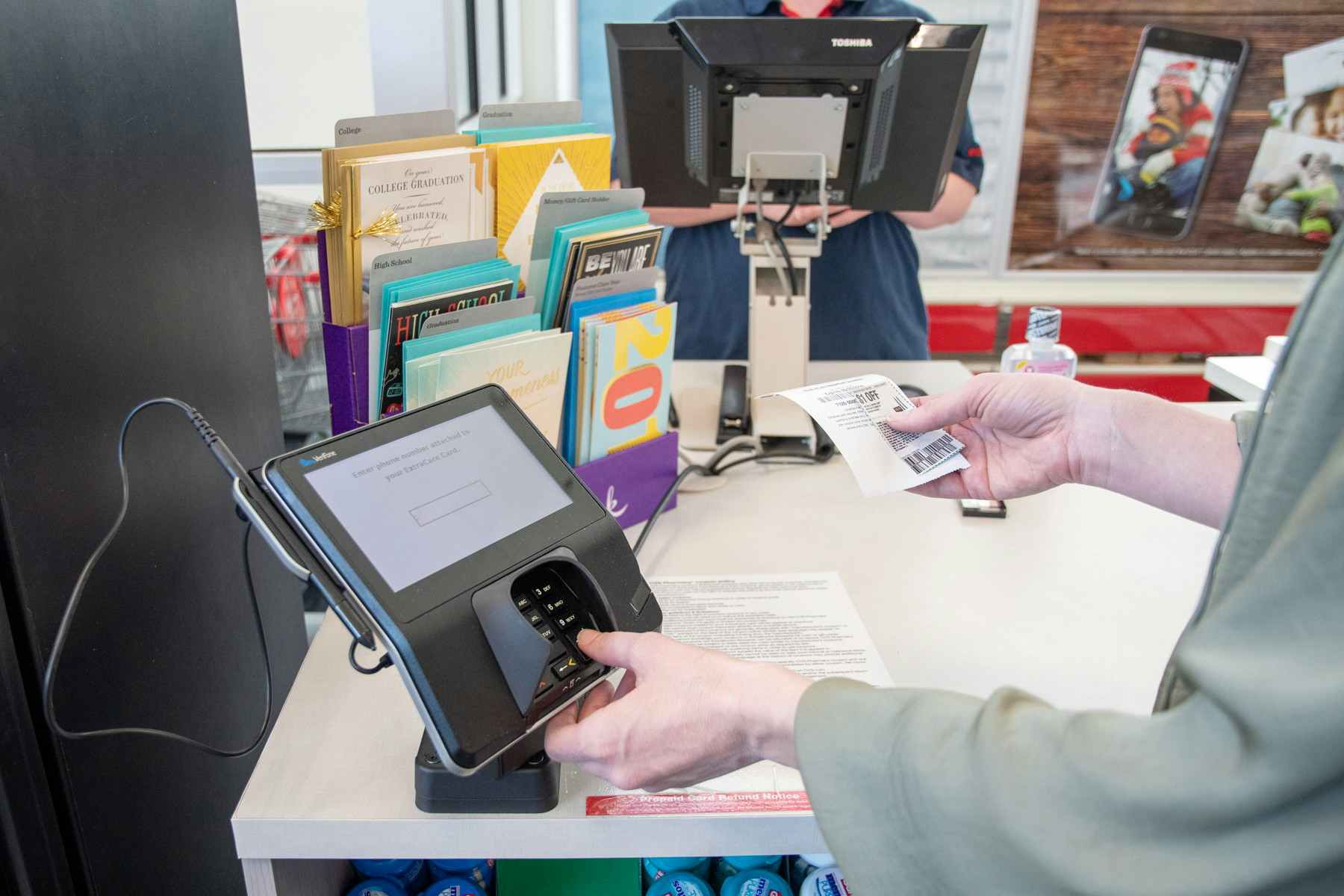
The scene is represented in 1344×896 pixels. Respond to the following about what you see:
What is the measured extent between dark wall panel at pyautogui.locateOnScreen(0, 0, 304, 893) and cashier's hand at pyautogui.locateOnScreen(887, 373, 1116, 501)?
75 centimetres

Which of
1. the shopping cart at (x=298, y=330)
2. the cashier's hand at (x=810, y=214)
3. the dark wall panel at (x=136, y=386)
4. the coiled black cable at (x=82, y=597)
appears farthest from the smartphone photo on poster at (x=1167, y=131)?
the coiled black cable at (x=82, y=597)

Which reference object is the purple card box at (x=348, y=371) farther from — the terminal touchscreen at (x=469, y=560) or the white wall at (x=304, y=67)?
the white wall at (x=304, y=67)

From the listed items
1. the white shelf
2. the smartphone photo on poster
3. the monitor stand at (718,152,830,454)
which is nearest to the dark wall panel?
the monitor stand at (718,152,830,454)

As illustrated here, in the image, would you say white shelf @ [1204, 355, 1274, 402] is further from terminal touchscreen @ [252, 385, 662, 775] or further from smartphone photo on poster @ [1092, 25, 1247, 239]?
smartphone photo on poster @ [1092, 25, 1247, 239]

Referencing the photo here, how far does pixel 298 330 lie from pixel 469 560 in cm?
191

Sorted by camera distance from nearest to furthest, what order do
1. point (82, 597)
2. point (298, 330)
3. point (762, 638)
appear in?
point (82, 597), point (762, 638), point (298, 330)

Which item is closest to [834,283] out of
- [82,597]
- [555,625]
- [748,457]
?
[748,457]

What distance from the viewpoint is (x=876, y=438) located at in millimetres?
1047

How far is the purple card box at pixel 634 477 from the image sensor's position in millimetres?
1204

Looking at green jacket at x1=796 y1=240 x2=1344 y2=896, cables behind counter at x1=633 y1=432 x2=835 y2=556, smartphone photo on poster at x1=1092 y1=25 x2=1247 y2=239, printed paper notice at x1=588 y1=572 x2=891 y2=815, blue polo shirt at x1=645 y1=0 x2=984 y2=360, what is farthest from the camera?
smartphone photo on poster at x1=1092 y1=25 x2=1247 y2=239

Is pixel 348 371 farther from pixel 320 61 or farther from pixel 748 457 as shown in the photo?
pixel 320 61

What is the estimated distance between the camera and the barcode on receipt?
1060 millimetres

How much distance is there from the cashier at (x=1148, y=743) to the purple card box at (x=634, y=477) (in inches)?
19.1

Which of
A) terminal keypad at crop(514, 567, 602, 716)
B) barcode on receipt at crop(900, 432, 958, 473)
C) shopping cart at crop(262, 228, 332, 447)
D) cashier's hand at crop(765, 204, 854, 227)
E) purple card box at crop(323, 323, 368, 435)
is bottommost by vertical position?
shopping cart at crop(262, 228, 332, 447)
